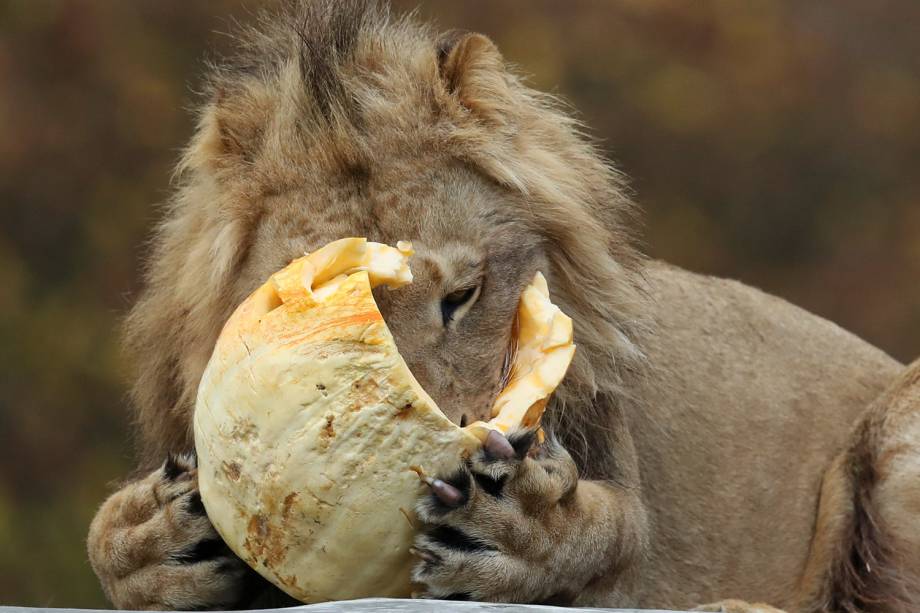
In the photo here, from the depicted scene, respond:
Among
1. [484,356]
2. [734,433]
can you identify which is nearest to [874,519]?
[734,433]

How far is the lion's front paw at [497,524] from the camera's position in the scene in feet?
10.2

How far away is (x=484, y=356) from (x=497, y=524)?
1.37 ft

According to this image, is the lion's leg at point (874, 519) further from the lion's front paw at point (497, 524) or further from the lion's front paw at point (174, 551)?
the lion's front paw at point (174, 551)

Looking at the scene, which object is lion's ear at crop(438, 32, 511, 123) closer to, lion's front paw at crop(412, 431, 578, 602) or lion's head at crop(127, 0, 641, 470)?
lion's head at crop(127, 0, 641, 470)

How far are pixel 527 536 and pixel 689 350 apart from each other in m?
1.90

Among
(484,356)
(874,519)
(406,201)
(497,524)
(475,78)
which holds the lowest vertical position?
(874,519)

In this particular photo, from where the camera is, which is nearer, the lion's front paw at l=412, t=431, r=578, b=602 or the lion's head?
the lion's front paw at l=412, t=431, r=578, b=602

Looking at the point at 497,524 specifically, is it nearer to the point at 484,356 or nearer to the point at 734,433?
the point at 484,356

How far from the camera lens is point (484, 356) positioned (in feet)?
11.3

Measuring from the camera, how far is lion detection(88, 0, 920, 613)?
11.1 ft

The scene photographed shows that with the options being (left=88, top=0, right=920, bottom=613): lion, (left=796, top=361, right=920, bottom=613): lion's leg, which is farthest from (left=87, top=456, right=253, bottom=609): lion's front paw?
(left=796, top=361, right=920, bottom=613): lion's leg

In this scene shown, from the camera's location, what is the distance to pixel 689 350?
505cm

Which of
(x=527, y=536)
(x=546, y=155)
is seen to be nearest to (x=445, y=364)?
(x=527, y=536)

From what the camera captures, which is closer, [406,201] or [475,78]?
[406,201]
